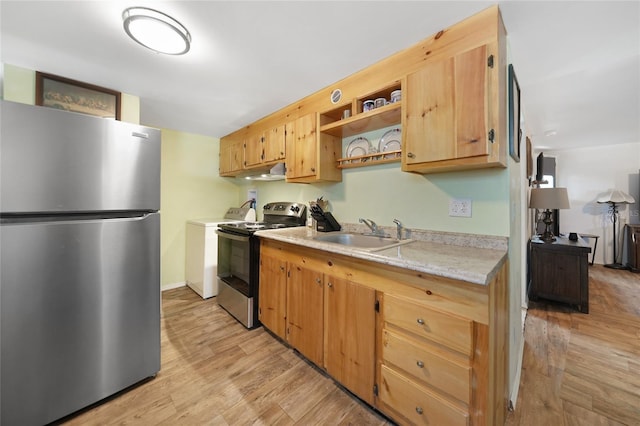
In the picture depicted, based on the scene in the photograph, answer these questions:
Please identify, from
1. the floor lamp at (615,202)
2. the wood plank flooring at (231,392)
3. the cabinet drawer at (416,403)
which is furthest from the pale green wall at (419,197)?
the floor lamp at (615,202)

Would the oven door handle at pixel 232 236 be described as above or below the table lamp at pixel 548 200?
below

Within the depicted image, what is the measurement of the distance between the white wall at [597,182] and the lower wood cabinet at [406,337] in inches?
203

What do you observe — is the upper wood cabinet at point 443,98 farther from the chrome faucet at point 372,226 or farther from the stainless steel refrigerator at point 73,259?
the stainless steel refrigerator at point 73,259

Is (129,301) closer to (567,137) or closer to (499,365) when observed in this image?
(499,365)

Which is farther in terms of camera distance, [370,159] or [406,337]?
[370,159]

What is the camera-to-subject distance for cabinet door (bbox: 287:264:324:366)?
5.41ft

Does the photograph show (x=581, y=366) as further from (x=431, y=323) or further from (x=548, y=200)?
(x=548, y=200)

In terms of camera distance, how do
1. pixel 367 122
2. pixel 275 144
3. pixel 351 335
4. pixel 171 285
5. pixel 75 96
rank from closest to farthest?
pixel 351 335 < pixel 367 122 < pixel 75 96 < pixel 275 144 < pixel 171 285

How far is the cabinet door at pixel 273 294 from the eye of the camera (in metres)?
1.96

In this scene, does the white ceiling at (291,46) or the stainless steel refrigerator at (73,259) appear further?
the white ceiling at (291,46)

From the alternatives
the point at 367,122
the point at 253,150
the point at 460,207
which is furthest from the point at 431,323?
the point at 253,150

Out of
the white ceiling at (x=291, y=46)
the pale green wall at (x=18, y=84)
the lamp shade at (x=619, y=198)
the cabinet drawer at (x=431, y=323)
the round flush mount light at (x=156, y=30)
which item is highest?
Answer: the white ceiling at (x=291, y=46)

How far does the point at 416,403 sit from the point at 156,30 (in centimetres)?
247

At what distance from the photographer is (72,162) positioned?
130cm
